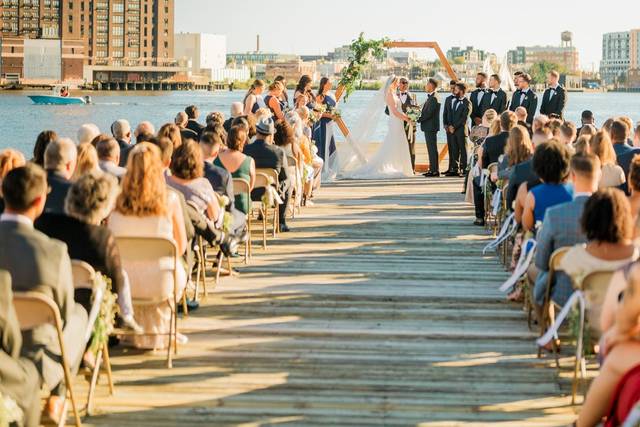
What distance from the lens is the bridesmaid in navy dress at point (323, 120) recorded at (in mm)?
16812

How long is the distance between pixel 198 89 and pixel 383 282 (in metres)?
192

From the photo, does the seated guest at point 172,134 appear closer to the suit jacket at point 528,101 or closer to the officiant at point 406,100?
the suit jacket at point 528,101

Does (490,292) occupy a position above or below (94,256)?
below

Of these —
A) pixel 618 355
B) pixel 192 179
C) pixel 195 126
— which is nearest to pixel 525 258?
pixel 192 179

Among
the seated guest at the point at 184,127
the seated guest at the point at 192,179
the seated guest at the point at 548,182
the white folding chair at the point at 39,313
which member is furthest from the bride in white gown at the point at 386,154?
the white folding chair at the point at 39,313

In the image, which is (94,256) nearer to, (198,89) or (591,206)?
→ (591,206)

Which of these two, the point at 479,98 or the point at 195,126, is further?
the point at 479,98

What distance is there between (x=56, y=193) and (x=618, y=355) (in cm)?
409

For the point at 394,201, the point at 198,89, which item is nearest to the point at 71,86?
the point at 198,89

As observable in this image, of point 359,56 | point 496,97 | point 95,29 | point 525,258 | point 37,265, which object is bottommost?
point 525,258

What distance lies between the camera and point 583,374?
610cm

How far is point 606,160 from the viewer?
8.94 metres

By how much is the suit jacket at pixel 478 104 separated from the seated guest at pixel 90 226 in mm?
12235

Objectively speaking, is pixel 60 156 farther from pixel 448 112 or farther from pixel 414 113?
pixel 414 113
